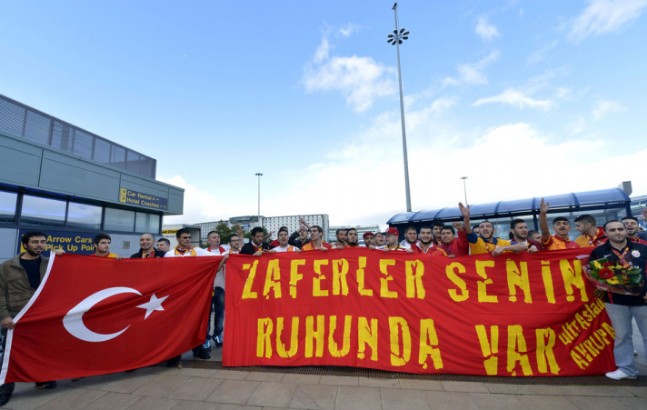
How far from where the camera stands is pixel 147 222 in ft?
55.4

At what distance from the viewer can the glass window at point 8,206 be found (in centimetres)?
1036

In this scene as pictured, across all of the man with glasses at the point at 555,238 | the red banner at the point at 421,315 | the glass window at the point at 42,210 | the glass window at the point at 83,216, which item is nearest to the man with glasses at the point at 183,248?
the red banner at the point at 421,315

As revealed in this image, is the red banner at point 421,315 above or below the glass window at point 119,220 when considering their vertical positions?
below

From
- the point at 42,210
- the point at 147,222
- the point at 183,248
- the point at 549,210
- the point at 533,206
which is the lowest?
the point at 183,248

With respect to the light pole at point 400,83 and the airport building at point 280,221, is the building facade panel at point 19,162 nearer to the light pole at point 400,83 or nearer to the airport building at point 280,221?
the light pole at point 400,83

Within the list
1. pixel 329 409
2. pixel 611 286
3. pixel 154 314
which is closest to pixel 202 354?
pixel 154 314

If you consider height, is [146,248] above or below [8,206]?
below

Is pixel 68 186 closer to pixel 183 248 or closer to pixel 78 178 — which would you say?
pixel 78 178

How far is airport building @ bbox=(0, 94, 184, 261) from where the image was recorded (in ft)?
34.6

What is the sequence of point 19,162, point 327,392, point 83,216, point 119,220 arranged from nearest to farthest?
point 327,392, point 19,162, point 83,216, point 119,220

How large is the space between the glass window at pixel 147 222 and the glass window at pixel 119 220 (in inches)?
12.2

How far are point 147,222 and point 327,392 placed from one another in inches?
679

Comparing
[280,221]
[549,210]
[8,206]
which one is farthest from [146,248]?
[280,221]

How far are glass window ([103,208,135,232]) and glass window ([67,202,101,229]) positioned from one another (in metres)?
0.41
